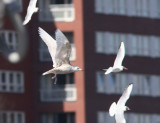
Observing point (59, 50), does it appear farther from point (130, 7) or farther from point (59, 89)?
point (130, 7)

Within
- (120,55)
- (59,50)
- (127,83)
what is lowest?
(127,83)

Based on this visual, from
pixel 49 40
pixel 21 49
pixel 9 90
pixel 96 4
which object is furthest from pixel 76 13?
pixel 21 49

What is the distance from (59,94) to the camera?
248 ft

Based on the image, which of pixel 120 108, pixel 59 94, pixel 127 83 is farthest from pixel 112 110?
pixel 127 83

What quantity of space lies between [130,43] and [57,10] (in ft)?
28.2

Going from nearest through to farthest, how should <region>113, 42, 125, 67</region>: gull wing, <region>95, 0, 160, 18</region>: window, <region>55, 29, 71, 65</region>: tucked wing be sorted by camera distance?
<region>55, 29, 71, 65</region>: tucked wing, <region>113, 42, 125, 67</region>: gull wing, <region>95, 0, 160, 18</region>: window

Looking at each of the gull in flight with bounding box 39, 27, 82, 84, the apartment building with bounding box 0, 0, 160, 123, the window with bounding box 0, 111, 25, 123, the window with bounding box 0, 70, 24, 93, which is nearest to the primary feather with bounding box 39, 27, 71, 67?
the gull in flight with bounding box 39, 27, 82, 84

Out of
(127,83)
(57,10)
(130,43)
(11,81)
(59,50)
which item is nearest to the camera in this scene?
(59,50)

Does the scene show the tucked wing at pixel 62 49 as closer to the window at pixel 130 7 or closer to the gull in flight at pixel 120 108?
the gull in flight at pixel 120 108

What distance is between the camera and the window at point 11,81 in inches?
2938

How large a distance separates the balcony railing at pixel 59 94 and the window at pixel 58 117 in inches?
47.1

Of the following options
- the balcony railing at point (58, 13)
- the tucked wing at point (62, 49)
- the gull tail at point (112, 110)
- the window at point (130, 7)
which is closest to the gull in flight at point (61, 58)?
the tucked wing at point (62, 49)

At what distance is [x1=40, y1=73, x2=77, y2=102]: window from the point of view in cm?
7481

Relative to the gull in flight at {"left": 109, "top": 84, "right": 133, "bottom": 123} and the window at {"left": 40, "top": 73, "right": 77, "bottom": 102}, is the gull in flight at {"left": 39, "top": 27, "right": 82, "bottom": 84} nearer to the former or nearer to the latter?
the gull in flight at {"left": 109, "top": 84, "right": 133, "bottom": 123}
